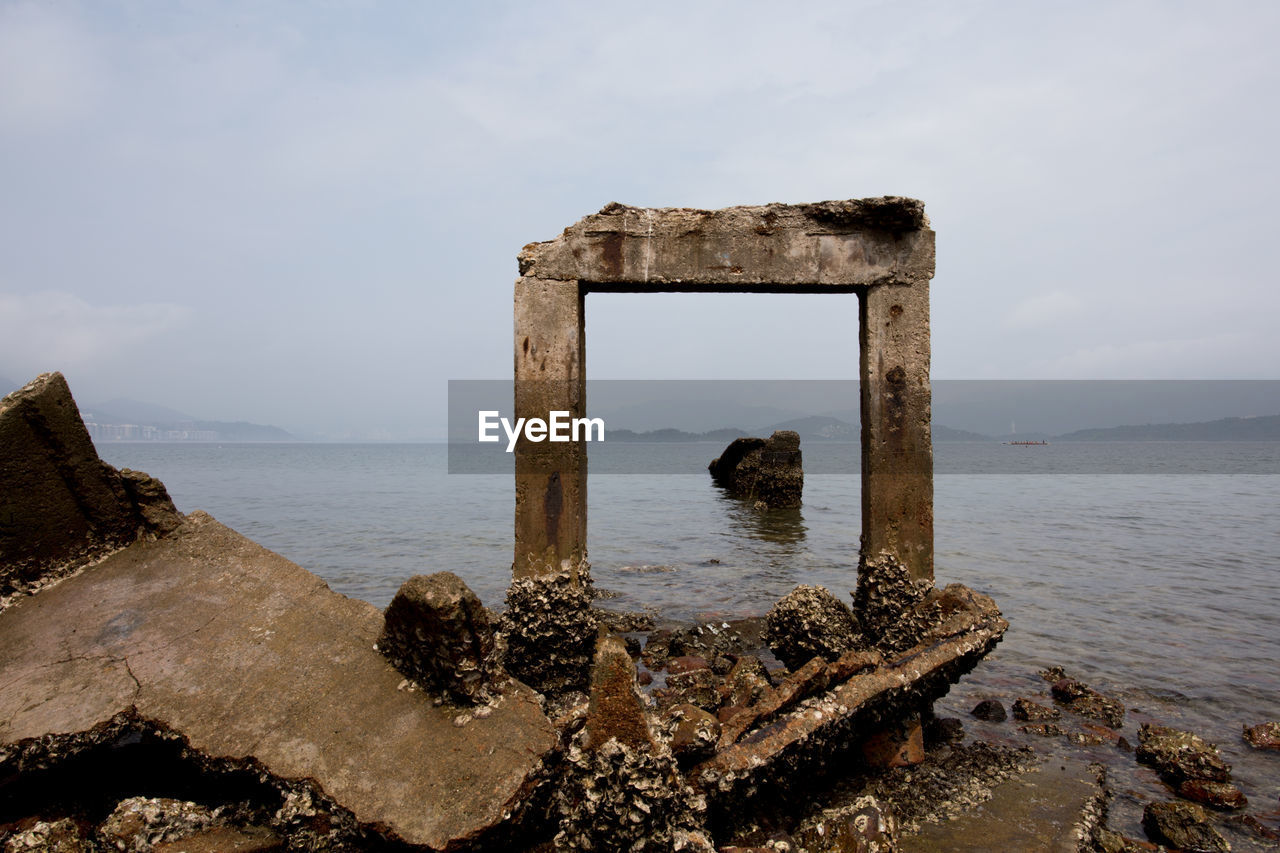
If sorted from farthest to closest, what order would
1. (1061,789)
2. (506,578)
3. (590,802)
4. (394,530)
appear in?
(394,530)
(506,578)
(1061,789)
(590,802)

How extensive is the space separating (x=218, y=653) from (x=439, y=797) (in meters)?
1.48

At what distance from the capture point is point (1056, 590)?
8930 mm

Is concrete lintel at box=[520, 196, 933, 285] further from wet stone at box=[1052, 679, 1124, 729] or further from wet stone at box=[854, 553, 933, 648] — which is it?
wet stone at box=[1052, 679, 1124, 729]

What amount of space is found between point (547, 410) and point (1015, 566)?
28.2ft

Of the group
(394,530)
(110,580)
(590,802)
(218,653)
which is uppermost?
(110,580)

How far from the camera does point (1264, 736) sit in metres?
4.49

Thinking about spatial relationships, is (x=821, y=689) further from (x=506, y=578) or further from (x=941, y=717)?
(x=506, y=578)

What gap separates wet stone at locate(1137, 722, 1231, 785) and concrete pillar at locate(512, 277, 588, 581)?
12.4 ft

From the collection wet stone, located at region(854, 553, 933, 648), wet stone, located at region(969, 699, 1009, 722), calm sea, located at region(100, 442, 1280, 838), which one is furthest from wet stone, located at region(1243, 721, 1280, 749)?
wet stone, located at region(854, 553, 933, 648)

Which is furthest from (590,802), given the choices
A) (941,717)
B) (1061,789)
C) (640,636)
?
(640,636)

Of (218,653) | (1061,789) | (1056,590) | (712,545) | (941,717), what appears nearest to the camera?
(218,653)

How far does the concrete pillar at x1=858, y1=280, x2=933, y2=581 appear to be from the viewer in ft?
17.6

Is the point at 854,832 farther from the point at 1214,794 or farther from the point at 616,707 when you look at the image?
the point at 1214,794

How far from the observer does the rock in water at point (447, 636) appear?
10.2 ft
